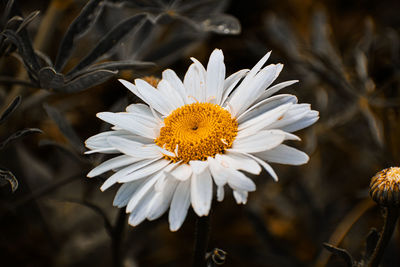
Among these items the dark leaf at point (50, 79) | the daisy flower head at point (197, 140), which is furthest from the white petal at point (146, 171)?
the dark leaf at point (50, 79)

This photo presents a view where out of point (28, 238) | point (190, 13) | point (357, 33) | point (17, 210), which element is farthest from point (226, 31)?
point (357, 33)

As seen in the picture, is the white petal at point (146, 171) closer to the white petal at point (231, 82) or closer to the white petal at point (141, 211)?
the white petal at point (141, 211)

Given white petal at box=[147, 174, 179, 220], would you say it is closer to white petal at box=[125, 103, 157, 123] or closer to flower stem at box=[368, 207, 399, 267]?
white petal at box=[125, 103, 157, 123]

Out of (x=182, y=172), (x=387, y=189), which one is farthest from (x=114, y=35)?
(x=387, y=189)

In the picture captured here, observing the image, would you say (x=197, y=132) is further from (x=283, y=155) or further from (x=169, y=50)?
(x=169, y=50)

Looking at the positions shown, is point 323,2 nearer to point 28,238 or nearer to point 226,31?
point 226,31

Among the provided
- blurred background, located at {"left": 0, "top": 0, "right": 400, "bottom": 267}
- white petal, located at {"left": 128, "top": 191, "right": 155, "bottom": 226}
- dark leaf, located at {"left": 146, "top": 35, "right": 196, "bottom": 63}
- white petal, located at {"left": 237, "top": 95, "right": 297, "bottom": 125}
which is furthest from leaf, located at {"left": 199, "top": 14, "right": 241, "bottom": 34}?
white petal, located at {"left": 128, "top": 191, "right": 155, "bottom": 226}
